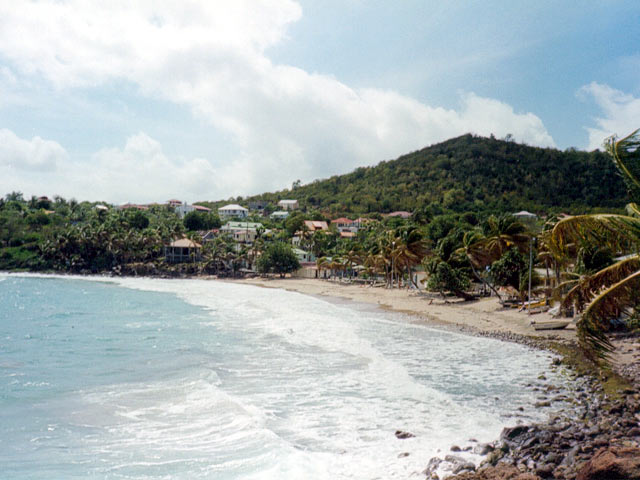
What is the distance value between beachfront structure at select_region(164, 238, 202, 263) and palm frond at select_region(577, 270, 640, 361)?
65.1 metres

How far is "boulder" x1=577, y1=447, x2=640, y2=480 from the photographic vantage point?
237 inches

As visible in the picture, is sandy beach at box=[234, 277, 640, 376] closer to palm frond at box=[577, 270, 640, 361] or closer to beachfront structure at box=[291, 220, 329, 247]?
palm frond at box=[577, 270, 640, 361]

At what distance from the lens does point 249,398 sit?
1255cm

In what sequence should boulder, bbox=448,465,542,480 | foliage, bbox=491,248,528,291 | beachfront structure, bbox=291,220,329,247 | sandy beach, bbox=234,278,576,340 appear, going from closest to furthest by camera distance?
boulder, bbox=448,465,542,480 → sandy beach, bbox=234,278,576,340 → foliage, bbox=491,248,528,291 → beachfront structure, bbox=291,220,329,247

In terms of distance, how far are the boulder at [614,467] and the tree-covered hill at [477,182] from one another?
7930 centimetres

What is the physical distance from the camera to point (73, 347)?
20.7 meters

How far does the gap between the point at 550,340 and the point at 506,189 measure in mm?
85756

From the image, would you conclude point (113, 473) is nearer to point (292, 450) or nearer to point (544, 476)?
point (292, 450)

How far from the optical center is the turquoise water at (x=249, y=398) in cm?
891

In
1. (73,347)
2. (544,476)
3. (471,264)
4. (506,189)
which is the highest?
(506,189)

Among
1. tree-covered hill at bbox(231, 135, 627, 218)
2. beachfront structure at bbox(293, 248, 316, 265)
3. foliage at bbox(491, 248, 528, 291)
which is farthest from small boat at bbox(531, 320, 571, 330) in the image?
tree-covered hill at bbox(231, 135, 627, 218)

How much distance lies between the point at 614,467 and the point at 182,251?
6829cm

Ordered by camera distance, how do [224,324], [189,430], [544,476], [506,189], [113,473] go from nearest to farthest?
[544,476], [113,473], [189,430], [224,324], [506,189]

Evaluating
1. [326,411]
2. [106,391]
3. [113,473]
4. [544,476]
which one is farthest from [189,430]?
[544,476]
